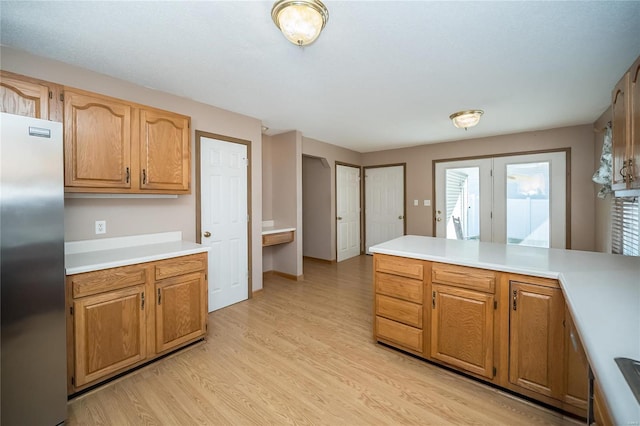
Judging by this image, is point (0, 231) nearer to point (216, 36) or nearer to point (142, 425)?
point (142, 425)

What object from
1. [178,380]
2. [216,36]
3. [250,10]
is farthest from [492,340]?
[216,36]

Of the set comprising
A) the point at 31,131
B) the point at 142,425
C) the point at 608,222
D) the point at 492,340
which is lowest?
the point at 142,425

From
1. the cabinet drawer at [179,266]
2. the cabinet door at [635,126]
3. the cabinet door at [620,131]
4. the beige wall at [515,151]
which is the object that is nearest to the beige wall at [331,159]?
the beige wall at [515,151]

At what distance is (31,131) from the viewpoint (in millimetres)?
1403

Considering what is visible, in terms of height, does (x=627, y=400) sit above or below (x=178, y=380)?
above

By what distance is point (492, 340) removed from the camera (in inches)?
71.4

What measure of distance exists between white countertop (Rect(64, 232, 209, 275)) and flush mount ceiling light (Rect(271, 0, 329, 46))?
1869mm

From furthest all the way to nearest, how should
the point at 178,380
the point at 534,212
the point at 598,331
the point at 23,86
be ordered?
the point at 534,212, the point at 178,380, the point at 23,86, the point at 598,331

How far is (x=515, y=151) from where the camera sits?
4473 millimetres

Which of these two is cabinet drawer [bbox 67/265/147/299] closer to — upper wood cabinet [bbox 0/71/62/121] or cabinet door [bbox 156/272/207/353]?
cabinet door [bbox 156/272/207/353]

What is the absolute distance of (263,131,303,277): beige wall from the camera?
14.0 feet

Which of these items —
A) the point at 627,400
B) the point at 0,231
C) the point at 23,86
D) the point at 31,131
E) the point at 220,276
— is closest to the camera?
the point at 627,400

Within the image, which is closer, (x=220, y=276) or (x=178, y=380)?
(x=178, y=380)

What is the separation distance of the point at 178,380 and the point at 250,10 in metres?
2.53
